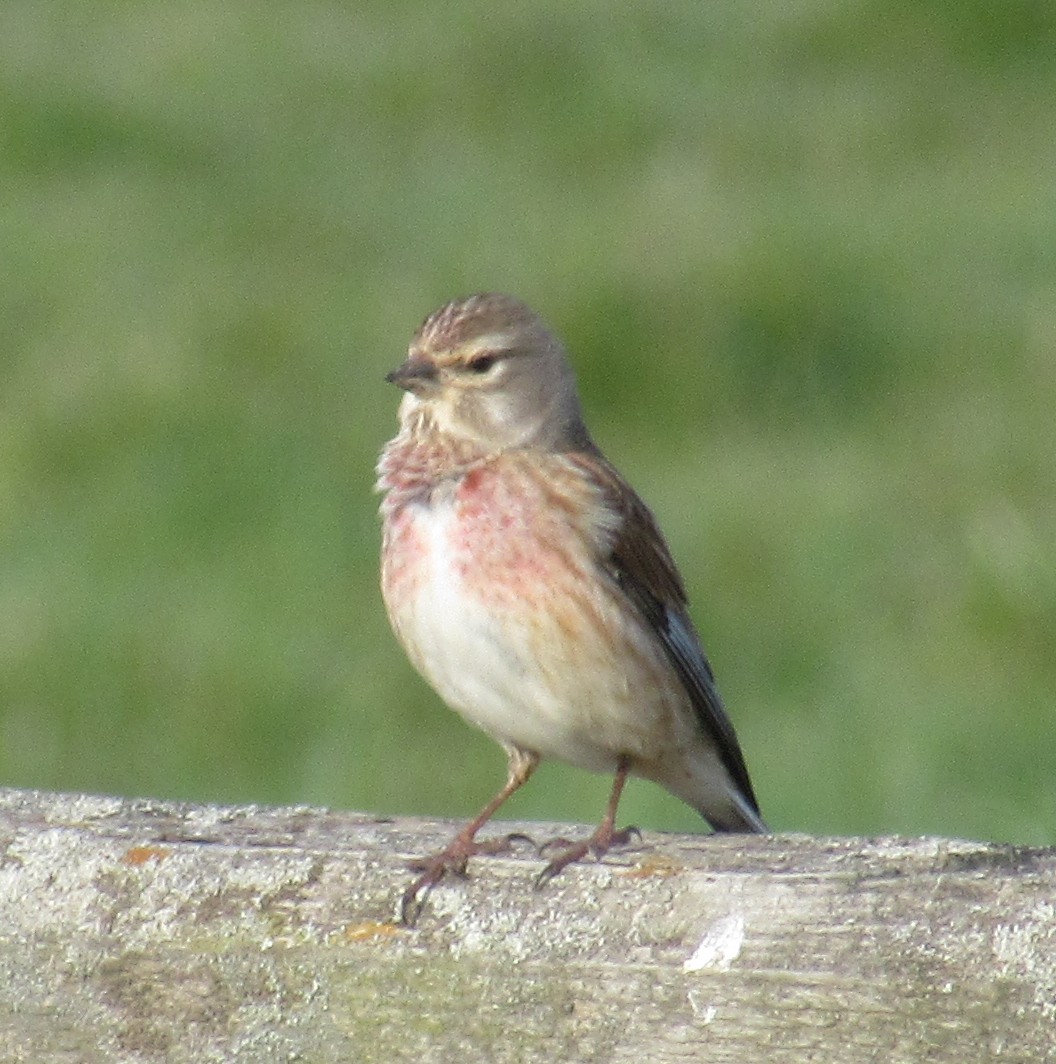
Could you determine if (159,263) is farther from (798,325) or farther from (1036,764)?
(1036,764)

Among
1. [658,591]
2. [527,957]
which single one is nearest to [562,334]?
[658,591]

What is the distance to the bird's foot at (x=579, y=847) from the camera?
2537 mm

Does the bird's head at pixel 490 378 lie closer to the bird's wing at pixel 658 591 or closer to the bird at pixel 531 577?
the bird at pixel 531 577

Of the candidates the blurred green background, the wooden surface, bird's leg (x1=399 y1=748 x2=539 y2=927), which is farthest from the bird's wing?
the wooden surface

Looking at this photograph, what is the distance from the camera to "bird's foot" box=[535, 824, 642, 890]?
2.54 metres

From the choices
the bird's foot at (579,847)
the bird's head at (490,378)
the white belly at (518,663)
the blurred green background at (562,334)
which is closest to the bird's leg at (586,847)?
the bird's foot at (579,847)

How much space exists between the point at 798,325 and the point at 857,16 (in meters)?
3.70

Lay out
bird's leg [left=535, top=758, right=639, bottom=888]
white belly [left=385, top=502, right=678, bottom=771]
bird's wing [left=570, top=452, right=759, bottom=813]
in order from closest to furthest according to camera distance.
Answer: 1. bird's leg [left=535, top=758, right=639, bottom=888]
2. white belly [left=385, top=502, right=678, bottom=771]
3. bird's wing [left=570, top=452, right=759, bottom=813]

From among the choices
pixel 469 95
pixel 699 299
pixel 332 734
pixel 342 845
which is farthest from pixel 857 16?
pixel 342 845

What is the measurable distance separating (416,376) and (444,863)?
2.17 meters

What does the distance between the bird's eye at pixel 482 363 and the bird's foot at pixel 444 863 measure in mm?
1821

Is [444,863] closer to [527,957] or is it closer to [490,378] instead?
[527,957]

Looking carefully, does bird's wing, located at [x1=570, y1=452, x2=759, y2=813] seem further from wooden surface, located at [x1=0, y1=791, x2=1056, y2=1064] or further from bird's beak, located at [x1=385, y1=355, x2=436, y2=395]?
wooden surface, located at [x1=0, y1=791, x2=1056, y2=1064]

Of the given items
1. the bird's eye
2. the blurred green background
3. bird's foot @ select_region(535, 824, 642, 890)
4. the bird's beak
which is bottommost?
the blurred green background
